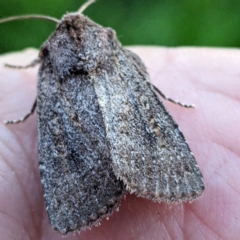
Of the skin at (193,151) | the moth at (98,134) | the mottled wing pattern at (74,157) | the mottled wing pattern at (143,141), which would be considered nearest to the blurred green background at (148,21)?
the skin at (193,151)

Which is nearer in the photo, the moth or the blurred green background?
the moth

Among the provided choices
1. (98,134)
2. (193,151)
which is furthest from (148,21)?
(98,134)

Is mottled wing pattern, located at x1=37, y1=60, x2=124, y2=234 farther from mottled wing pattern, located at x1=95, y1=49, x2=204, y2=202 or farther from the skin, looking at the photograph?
the skin

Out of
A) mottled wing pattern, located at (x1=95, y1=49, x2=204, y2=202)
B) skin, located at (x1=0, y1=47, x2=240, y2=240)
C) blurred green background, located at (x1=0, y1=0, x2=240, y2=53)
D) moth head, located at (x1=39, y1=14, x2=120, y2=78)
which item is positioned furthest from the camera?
blurred green background, located at (x1=0, y1=0, x2=240, y2=53)

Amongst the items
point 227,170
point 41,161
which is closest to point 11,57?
point 41,161

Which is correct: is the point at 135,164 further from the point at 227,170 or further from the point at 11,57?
the point at 11,57

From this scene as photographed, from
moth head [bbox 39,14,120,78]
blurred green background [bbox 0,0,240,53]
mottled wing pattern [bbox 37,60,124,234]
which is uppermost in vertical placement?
moth head [bbox 39,14,120,78]

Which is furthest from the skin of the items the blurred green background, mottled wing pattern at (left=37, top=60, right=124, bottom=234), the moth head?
the blurred green background

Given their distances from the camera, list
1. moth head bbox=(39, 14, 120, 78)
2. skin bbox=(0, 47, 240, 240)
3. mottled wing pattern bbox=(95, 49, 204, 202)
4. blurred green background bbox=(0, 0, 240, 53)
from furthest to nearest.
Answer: blurred green background bbox=(0, 0, 240, 53) < moth head bbox=(39, 14, 120, 78) < skin bbox=(0, 47, 240, 240) < mottled wing pattern bbox=(95, 49, 204, 202)

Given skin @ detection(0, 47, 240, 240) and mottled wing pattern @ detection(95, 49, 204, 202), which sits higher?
mottled wing pattern @ detection(95, 49, 204, 202)
